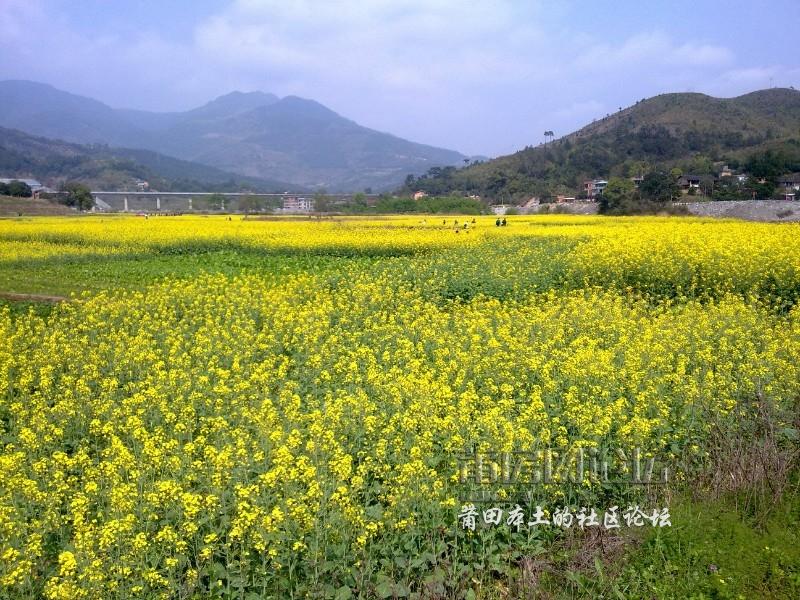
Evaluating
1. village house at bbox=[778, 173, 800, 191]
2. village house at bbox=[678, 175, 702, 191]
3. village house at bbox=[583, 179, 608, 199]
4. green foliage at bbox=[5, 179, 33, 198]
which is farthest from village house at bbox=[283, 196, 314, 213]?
village house at bbox=[778, 173, 800, 191]

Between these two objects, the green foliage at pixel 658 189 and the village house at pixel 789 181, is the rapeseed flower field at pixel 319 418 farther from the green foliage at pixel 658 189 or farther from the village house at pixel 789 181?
the village house at pixel 789 181

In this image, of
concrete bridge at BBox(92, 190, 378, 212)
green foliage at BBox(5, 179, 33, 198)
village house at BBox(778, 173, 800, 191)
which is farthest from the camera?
concrete bridge at BBox(92, 190, 378, 212)

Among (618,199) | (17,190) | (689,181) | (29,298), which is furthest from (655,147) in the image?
(29,298)

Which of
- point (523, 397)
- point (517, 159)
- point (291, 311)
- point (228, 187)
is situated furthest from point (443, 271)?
point (228, 187)

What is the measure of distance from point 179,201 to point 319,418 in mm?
120755

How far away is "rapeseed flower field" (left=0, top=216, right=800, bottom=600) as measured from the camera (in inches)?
183

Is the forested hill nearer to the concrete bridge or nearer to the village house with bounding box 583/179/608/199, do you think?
the village house with bounding box 583/179/608/199

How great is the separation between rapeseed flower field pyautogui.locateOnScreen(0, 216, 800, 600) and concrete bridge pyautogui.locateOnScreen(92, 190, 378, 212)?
8191 cm

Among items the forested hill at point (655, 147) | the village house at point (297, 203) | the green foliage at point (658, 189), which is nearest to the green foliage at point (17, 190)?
the village house at point (297, 203)

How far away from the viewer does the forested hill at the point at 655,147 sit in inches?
3351

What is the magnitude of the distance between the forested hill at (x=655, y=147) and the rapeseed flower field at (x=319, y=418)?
69153mm

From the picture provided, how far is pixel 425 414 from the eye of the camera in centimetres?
640

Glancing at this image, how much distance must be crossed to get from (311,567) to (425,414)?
7.02 ft

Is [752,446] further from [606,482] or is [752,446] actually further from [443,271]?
[443,271]
